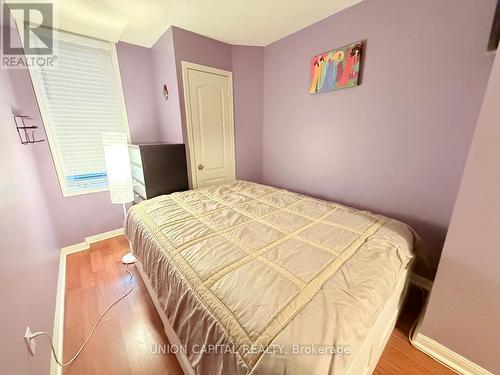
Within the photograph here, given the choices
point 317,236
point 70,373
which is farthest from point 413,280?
point 70,373

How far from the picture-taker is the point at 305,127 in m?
2.30

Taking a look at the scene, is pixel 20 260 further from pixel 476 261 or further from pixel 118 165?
pixel 476 261

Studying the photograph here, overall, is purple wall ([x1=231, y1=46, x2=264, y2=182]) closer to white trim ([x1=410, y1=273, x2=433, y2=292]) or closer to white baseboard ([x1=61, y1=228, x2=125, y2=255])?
white baseboard ([x1=61, y1=228, x2=125, y2=255])

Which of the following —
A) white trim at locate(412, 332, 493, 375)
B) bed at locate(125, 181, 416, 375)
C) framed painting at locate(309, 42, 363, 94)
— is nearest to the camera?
bed at locate(125, 181, 416, 375)

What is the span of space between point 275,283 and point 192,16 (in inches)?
93.2

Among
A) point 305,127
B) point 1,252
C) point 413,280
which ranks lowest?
point 413,280

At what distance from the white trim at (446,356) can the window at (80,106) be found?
3322 mm

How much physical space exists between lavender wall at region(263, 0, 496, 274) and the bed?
48cm

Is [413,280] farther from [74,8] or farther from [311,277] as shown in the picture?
[74,8]

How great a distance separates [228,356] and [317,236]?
2.63ft

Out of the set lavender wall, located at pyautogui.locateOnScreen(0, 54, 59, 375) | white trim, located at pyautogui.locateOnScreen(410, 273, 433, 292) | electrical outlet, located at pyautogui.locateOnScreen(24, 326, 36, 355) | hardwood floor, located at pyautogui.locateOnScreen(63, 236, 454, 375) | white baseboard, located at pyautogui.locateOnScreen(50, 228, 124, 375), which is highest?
lavender wall, located at pyautogui.locateOnScreen(0, 54, 59, 375)

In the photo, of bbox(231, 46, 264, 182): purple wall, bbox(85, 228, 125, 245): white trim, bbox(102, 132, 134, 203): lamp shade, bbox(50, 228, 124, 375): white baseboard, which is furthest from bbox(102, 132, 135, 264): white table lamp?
bbox(231, 46, 264, 182): purple wall

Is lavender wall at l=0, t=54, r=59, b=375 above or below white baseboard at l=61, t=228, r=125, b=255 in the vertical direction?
above

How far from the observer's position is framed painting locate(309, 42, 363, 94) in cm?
175
